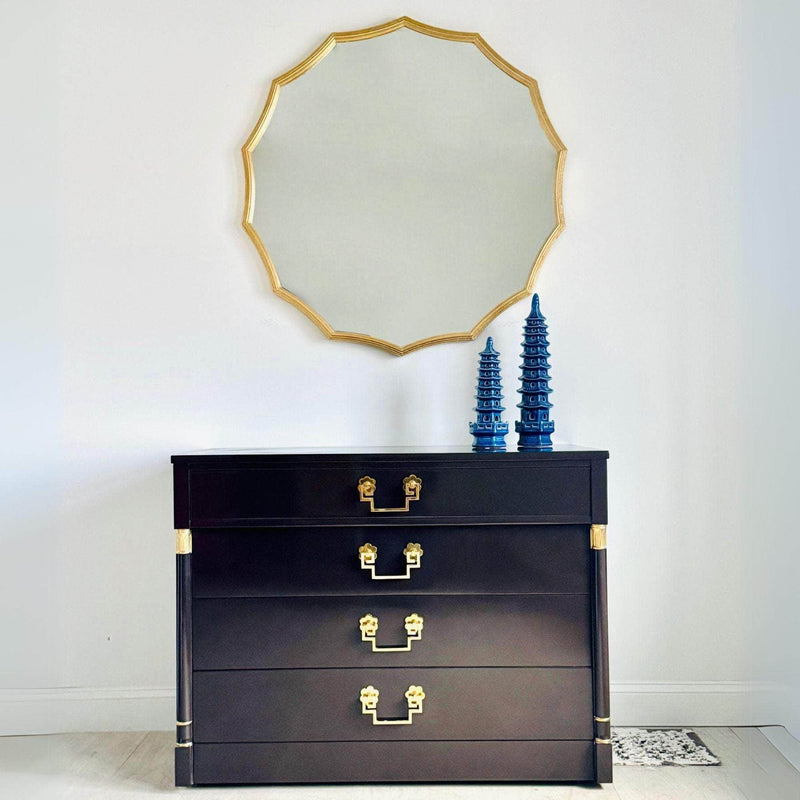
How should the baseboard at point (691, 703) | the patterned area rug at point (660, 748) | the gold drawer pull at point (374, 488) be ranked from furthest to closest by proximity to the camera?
the baseboard at point (691, 703) < the patterned area rug at point (660, 748) < the gold drawer pull at point (374, 488)

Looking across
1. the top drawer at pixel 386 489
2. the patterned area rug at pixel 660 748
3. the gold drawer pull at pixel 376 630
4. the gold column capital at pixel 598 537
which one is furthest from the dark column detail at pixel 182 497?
the patterned area rug at pixel 660 748

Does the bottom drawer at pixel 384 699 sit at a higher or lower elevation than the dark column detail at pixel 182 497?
lower

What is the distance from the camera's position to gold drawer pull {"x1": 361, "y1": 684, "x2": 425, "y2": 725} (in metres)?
1.95

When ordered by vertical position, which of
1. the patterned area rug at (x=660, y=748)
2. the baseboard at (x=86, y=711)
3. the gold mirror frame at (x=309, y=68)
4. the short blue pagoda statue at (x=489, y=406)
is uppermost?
the gold mirror frame at (x=309, y=68)

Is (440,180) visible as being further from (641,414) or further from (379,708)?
(379,708)

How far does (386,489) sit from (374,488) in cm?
3

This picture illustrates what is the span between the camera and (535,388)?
221 centimetres

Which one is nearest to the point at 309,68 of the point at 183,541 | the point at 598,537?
Answer: the point at 183,541

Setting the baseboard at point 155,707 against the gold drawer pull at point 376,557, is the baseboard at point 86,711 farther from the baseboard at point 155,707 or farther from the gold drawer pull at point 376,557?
the gold drawer pull at point 376,557

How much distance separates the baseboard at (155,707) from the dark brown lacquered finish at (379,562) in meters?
0.65

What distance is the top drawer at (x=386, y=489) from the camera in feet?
6.40

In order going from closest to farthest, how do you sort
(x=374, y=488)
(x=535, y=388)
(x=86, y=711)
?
(x=374, y=488) < (x=535, y=388) < (x=86, y=711)

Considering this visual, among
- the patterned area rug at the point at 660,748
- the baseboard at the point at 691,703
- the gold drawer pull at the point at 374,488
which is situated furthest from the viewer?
the baseboard at the point at 691,703

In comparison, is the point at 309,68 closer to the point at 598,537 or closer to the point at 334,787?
the point at 598,537
